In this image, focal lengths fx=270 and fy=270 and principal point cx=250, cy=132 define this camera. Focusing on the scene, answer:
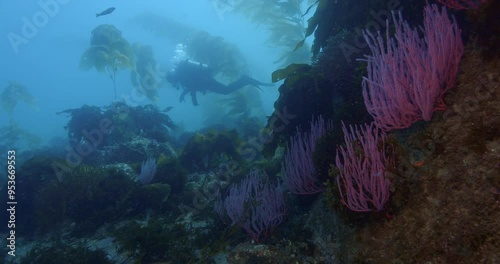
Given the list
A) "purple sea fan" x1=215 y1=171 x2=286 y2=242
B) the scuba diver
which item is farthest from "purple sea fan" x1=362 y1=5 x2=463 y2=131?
the scuba diver

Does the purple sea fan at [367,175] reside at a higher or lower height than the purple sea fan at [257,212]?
higher

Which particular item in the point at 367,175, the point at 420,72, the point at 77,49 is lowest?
the point at 367,175

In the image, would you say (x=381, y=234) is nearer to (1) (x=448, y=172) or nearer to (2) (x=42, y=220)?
(1) (x=448, y=172)

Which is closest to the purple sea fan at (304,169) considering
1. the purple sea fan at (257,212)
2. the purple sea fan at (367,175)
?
the purple sea fan at (257,212)

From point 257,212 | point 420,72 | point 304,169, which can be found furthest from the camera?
point 304,169

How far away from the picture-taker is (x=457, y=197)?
7.38 ft

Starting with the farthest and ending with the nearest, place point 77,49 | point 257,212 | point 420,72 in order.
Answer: point 77,49, point 257,212, point 420,72

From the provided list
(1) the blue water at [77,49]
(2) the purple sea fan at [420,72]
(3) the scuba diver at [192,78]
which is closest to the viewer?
(2) the purple sea fan at [420,72]

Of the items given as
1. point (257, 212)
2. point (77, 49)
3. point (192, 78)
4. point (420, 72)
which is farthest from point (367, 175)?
point (77, 49)

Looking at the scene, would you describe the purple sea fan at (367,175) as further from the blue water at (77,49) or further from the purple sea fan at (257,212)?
the blue water at (77,49)

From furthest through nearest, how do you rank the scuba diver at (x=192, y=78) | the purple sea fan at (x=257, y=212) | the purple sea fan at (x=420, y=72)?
the scuba diver at (x=192, y=78), the purple sea fan at (x=257, y=212), the purple sea fan at (x=420, y=72)

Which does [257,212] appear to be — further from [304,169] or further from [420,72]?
[420,72]

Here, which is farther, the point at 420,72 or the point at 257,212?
the point at 257,212

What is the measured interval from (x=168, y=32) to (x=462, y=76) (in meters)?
34.7
